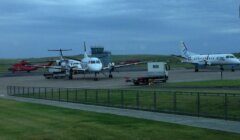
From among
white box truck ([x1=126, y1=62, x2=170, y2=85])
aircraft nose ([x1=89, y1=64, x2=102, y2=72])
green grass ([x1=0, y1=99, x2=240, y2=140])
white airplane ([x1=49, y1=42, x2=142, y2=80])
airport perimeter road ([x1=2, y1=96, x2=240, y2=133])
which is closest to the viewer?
green grass ([x1=0, y1=99, x2=240, y2=140])

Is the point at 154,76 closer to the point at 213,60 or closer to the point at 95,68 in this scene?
the point at 95,68

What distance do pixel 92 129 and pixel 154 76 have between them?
39206mm

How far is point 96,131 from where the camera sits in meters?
19.2

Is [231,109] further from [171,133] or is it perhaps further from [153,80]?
[153,80]

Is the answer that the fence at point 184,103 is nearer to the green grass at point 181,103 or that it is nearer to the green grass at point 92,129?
the green grass at point 181,103

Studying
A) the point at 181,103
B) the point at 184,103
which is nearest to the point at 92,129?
the point at 184,103

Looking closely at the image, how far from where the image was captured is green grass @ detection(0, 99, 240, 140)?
1748 cm

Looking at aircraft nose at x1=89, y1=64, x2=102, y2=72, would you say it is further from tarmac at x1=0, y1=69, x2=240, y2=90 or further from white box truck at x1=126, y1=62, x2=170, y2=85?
white box truck at x1=126, y1=62, x2=170, y2=85

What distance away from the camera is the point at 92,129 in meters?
19.8

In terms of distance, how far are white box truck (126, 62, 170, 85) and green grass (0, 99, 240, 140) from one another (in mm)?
29840

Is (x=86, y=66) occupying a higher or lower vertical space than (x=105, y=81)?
higher

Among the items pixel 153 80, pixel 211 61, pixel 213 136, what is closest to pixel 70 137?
pixel 213 136

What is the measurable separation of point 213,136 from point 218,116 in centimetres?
582

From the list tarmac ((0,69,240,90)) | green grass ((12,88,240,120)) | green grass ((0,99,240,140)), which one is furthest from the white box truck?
green grass ((0,99,240,140))
